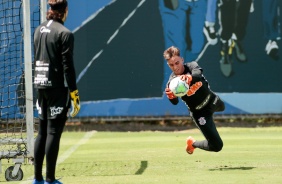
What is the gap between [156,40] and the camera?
2266cm

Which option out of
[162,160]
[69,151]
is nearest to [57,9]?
[162,160]

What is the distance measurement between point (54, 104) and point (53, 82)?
0.26m

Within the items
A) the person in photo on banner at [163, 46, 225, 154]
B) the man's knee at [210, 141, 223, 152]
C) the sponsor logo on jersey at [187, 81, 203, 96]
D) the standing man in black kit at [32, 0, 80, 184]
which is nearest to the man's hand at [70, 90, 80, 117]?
the standing man in black kit at [32, 0, 80, 184]

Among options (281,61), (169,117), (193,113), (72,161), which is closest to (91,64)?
(169,117)

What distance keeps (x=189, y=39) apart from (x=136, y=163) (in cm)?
1007

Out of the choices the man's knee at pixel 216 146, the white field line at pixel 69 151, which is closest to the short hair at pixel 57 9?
the white field line at pixel 69 151

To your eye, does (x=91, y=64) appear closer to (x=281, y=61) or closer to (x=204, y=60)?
(x=204, y=60)

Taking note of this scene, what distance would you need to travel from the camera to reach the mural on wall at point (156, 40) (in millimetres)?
22672

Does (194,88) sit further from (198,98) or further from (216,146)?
(216,146)

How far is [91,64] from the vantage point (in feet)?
74.5

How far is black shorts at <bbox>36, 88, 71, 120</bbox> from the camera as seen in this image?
30.3ft

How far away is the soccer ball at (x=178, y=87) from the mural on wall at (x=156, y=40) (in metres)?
11.2

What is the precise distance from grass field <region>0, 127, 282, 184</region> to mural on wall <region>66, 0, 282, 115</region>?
233 centimetres

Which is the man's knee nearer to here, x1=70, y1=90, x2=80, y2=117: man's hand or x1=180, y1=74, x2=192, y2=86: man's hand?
x1=180, y1=74, x2=192, y2=86: man's hand
